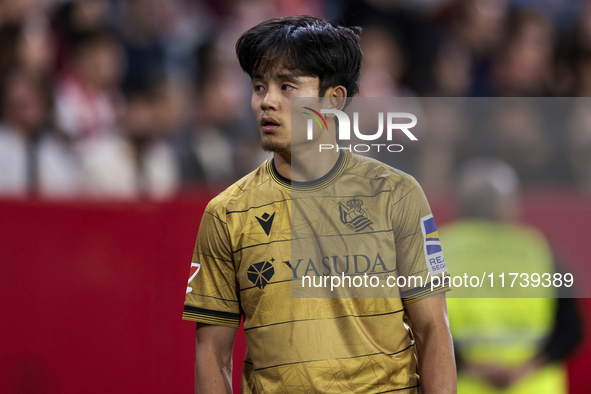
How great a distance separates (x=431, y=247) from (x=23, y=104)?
257 centimetres

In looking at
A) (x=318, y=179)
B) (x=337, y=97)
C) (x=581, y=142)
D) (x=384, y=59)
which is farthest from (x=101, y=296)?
(x=581, y=142)

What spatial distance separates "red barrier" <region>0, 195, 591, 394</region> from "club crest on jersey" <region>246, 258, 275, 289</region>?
1.18m

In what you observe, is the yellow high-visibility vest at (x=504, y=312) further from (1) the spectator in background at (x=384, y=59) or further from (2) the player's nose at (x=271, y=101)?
(1) the spectator in background at (x=384, y=59)

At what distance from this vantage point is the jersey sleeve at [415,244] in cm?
165

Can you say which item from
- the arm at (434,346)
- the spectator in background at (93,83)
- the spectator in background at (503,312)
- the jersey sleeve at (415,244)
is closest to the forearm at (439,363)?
the arm at (434,346)

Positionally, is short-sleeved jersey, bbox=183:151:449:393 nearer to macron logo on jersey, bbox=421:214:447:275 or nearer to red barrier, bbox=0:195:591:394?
macron logo on jersey, bbox=421:214:447:275

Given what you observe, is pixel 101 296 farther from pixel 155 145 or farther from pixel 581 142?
pixel 581 142

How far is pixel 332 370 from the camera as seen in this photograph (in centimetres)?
160

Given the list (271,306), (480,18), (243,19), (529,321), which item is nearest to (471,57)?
(480,18)

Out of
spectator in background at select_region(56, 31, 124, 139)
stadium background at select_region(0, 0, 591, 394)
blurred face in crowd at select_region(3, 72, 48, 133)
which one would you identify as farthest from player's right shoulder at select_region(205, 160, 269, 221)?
spectator in background at select_region(56, 31, 124, 139)

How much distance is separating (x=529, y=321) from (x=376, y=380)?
1277 millimetres

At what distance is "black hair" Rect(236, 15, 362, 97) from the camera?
164 centimetres

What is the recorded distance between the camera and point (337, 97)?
1.74 meters

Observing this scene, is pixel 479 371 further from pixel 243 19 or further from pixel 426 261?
pixel 243 19
